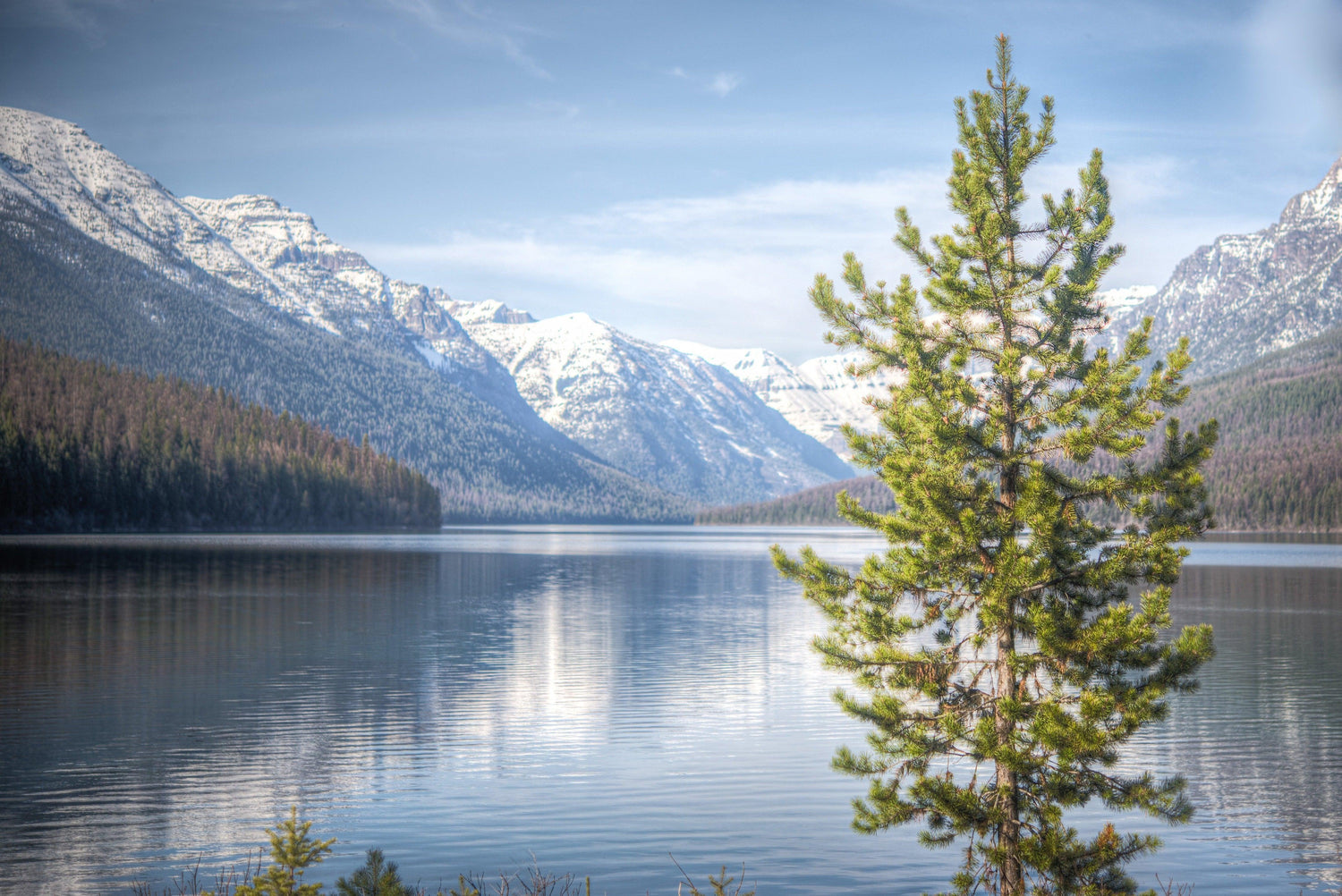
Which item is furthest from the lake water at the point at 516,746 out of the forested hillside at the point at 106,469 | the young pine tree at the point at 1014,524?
the forested hillside at the point at 106,469

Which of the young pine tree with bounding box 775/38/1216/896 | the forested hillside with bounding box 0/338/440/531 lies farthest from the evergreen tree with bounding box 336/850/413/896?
the forested hillside with bounding box 0/338/440/531

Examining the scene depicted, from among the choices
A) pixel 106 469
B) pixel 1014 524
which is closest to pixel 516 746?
pixel 1014 524

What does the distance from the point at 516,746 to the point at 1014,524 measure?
21.0m

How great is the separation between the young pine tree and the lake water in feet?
19.0

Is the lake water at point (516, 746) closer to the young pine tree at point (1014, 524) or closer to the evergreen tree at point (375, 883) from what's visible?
the young pine tree at point (1014, 524)

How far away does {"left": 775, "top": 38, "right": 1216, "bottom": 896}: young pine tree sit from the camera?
16391mm

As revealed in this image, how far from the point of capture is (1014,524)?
55.6ft

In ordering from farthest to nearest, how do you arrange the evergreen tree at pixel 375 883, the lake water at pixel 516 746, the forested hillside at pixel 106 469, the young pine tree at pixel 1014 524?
1. the forested hillside at pixel 106 469
2. the lake water at pixel 516 746
3. the young pine tree at pixel 1014 524
4. the evergreen tree at pixel 375 883

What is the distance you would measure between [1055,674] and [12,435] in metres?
172

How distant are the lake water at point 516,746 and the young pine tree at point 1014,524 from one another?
580 centimetres

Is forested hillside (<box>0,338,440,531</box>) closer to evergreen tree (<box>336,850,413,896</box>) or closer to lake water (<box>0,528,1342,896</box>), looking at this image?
lake water (<box>0,528,1342,896</box>)

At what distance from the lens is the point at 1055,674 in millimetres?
17000

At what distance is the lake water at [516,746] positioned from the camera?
23.0 meters

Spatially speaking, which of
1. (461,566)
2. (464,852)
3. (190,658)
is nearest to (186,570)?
(461,566)
